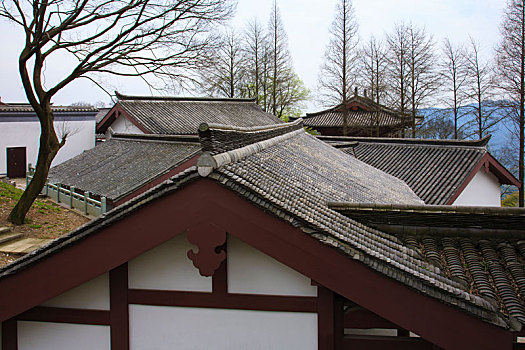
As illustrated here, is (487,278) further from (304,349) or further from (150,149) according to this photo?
(150,149)

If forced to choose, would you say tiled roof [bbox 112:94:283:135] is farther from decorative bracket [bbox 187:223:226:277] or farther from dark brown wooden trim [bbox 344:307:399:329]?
dark brown wooden trim [bbox 344:307:399:329]

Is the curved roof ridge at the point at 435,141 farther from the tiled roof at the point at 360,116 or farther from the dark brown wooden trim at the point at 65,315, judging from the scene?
the dark brown wooden trim at the point at 65,315

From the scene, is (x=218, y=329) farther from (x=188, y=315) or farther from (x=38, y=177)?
(x=38, y=177)


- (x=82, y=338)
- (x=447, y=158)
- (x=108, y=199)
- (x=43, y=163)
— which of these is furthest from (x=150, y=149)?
(x=82, y=338)

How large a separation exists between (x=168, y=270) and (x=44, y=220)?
39.5 ft

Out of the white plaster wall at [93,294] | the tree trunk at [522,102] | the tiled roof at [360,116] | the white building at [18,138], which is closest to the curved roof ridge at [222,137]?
the white plaster wall at [93,294]

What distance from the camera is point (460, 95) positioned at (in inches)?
1062

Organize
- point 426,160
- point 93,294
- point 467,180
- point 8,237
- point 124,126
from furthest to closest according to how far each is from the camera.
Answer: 1. point 124,126
2. point 426,160
3. point 467,180
4. point 8,237
5. point 93,294

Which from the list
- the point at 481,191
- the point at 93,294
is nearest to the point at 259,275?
the point at 93,294

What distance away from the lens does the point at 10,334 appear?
15.7 feet

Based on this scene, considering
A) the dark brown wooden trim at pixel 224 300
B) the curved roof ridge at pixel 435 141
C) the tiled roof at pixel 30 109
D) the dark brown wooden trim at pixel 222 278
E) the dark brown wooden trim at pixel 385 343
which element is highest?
the tiled roof at pixel 30 109

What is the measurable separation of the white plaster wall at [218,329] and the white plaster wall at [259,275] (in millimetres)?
206

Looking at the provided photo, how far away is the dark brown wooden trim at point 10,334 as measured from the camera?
477 centimetres

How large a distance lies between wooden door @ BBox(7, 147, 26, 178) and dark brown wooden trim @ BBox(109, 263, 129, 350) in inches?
991
